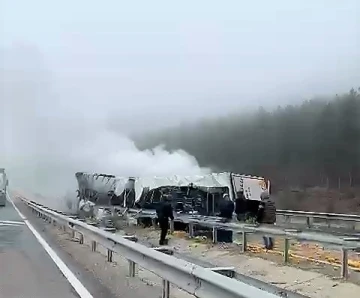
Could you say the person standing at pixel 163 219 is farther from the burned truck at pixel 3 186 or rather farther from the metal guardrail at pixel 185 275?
the burned truck at pixel 3 186

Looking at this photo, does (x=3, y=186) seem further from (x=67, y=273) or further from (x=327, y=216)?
(x=67, y=273)

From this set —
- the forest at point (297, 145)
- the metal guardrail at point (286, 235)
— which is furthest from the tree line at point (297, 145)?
the metal guardrail at point (286, 235)

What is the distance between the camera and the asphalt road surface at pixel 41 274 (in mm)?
9719

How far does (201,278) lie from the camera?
6.72 meters

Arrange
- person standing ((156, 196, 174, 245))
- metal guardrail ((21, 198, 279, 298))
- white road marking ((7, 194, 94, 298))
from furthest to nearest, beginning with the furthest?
person standing ((156, 196, 174, 245))
white road marking ((7, 194, 94, 298))
metal guardrail ((21, 198, 279, 298))

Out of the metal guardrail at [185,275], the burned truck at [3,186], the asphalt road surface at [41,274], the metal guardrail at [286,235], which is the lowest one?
the burned truck at [3,186]

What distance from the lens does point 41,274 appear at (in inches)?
468

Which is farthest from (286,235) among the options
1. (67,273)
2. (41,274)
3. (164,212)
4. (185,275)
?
(185,275)

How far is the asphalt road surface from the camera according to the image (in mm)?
9719

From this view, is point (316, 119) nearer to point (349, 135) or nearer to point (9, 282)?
point (349, 135)

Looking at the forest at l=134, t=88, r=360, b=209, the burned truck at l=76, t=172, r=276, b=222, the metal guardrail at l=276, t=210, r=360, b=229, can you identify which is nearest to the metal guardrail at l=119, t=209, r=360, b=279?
the burned truck at l=76, t=172, r=276, b=222

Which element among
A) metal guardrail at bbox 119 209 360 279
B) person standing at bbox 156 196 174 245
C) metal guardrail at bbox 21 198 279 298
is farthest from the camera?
person standing at bbox 156 196 174 245

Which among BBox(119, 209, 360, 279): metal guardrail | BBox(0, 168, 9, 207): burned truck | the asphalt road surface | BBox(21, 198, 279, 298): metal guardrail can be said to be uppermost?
BBox(21, 198, 279, 298): metal guardrail

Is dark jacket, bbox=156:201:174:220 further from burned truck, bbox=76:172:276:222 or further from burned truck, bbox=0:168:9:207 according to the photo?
burned truck, bbox=0:168:9:207
